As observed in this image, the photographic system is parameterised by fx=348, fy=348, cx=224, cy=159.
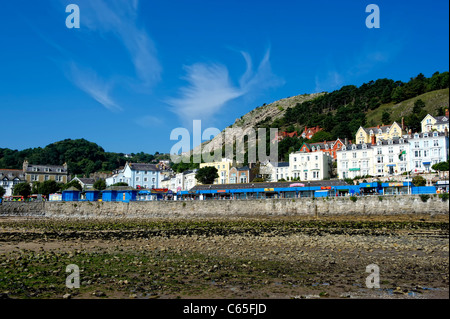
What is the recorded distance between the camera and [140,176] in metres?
105

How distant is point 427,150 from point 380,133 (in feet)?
79.4

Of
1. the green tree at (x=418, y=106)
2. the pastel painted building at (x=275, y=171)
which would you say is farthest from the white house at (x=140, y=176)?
the green tree at (x=418, y=106)

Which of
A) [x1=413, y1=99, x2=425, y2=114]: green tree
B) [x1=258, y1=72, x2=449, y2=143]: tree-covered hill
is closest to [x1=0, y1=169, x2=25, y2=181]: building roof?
[x1=258, y1=72, x2=449, y2=143]: tree-covered hill

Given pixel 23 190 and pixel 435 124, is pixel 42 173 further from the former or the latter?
pixel 435 124

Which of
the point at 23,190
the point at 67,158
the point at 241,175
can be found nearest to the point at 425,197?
the point at 241,175

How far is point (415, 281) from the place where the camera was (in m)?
11.0

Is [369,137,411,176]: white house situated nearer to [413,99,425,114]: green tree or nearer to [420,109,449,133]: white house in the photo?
[420,109,449,133]: white house

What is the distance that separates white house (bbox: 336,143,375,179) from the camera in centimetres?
7056

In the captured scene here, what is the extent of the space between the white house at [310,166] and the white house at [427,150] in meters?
16.8

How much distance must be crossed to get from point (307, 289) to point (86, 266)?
8881 millimetres

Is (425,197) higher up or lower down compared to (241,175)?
lower down
